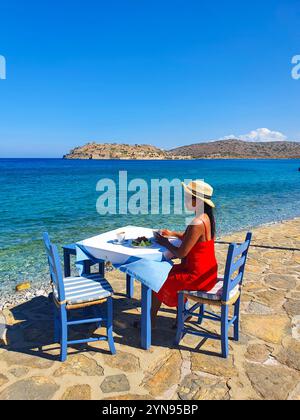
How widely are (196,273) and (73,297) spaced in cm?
149

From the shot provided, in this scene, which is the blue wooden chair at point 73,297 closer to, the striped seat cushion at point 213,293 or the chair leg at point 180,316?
the chair leg at point 180,316

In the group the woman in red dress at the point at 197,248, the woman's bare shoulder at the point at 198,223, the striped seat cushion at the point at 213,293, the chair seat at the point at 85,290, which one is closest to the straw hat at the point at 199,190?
the woman in red dress at the point at 197,248

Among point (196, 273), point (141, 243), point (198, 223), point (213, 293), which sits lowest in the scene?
point (213, 293)

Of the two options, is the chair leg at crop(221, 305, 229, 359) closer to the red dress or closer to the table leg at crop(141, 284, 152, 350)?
the red dress

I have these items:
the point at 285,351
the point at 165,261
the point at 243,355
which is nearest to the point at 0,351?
the point at 165,261

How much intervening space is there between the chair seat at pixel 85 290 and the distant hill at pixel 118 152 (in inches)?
A: 6620

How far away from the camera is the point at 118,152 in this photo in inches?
6762

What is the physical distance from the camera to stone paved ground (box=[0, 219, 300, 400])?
333 cm

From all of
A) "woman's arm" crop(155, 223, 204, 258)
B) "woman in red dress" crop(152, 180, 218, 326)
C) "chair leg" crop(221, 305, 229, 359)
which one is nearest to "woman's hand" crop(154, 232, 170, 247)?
"woman in red dress" crop(152, 180, 218, 326)

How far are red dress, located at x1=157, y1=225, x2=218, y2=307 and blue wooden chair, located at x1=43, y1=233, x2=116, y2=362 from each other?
807 mm

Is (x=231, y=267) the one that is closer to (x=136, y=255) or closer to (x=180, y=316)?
(x=180, y=316)

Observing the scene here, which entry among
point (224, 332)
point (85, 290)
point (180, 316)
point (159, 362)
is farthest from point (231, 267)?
point (85, 290)

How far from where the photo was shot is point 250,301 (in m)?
5.53
